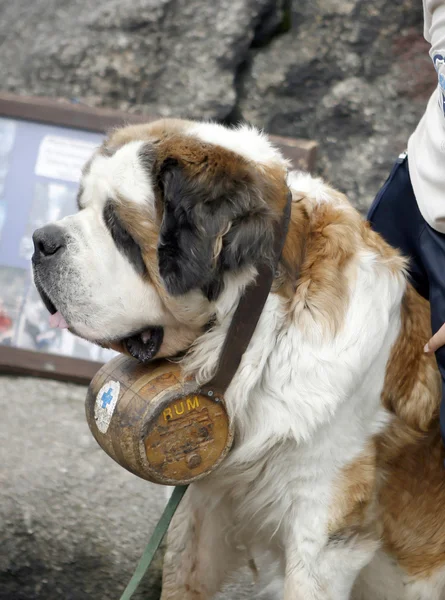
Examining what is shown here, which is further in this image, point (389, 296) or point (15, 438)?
point (15, 438)

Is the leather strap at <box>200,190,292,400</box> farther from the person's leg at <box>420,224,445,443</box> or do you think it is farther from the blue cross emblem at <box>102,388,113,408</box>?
the person's leg at <box>420,224,445,443</box>

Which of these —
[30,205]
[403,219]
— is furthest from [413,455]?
[30,205]

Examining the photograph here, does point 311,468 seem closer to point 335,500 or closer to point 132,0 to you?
point 335,500

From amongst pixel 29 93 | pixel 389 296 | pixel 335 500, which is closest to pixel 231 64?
pixel 29 93

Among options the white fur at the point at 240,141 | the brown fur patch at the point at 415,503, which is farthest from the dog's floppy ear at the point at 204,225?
the brown fur patch at the point at 415,503

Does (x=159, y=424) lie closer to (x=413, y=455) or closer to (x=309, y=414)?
(x=309, y=414)

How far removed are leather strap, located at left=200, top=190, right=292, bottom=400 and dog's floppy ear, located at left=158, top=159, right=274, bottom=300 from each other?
0.34 ft

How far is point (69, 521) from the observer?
300 centimetres

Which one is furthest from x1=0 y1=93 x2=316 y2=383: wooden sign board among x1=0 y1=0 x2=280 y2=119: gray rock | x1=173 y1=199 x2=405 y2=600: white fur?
x1=173 y1=199 x2=405 y2=600: white fur

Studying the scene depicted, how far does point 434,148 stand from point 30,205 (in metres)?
2.47

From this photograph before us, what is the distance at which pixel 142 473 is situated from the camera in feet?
7.09

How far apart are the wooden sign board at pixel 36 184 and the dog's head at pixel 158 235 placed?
78.0 inches

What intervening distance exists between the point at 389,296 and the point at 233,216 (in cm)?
56

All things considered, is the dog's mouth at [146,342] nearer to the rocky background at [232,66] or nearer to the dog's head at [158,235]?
the dog's head at [158,235]
